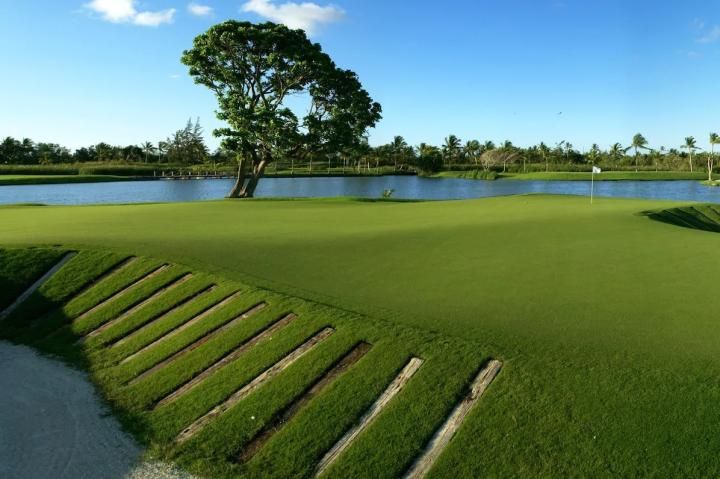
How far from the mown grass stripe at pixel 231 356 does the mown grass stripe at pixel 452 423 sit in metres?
3.46

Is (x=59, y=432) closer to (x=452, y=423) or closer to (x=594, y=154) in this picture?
(x=452, y=423)

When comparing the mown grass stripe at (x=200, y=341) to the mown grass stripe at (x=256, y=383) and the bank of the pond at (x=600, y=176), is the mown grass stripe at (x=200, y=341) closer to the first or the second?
the mown grass stripe at (x=256, y=383)

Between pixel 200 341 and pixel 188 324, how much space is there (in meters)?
0.88

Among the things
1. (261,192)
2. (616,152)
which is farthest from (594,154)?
(261,192)

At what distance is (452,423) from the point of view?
6.04 metres

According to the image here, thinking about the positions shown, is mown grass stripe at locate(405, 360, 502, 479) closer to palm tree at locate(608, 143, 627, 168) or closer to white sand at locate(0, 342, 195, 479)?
white sand at locate(0, 342, 195, 479)

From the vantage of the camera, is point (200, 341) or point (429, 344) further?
point (200, 341)

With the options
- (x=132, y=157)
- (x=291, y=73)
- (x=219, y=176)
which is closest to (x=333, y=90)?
(x=291, y=73)

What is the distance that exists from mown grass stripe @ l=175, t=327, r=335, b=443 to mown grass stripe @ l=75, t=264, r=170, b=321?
17.9ft

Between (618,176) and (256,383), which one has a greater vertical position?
(618,176)

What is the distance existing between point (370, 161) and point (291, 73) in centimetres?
12563

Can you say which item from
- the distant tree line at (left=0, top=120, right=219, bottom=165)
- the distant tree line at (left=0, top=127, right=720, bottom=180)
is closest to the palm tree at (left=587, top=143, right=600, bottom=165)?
the distant tree line at (left=0, top=127, right=720, bottom=180)

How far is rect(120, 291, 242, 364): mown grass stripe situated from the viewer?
9.01 m

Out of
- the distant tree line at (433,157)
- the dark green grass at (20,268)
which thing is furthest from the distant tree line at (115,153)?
the dark green grass at (20,268)
